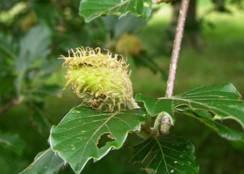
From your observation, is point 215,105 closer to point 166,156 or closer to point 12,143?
point 166,156

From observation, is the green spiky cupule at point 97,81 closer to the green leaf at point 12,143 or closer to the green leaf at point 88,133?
the green leaf at point 88,133

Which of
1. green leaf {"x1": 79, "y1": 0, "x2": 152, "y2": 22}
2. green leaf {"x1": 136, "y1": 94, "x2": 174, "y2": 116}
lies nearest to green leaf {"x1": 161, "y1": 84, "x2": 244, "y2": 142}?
green leaf {"x1": 136, "y1": 94, "x2": 174, "y2": 116}

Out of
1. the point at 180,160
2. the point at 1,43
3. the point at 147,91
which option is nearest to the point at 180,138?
the point at 180,160

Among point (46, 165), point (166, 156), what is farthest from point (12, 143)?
point (166, 156)

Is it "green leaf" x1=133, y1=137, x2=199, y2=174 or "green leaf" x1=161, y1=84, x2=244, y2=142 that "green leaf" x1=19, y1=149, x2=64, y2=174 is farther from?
"green leaf" x1=161, y1=84, x2=244, y2=142

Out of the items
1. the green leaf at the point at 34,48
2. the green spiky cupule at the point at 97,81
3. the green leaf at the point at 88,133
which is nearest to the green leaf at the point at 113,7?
the green spiky cupule at the point at 97,81
